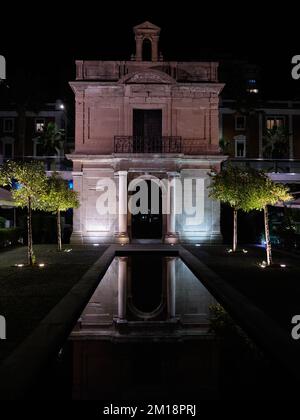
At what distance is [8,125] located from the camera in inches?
1954

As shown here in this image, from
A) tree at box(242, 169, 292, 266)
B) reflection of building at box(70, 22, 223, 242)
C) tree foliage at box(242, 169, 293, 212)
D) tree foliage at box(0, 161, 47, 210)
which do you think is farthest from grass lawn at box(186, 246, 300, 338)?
reflection of building at box(70, 22, 223, 242)

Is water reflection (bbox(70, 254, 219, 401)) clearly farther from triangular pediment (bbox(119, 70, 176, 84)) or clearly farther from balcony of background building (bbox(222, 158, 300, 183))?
balcony of background building (bbox(222, 158, 300, 183))

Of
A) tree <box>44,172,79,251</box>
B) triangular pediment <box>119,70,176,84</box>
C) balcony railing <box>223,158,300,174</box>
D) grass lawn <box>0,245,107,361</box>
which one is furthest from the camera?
balcony railing <box>223,158,300,174</box>

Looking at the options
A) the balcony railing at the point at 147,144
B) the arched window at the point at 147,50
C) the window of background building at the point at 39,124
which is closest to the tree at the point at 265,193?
the balcony railing at the point at 147,144

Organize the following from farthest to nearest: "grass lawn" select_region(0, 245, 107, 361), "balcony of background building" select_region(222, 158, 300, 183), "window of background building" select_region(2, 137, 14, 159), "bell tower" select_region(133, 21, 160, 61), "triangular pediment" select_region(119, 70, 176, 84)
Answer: "window of background building" select_region(2, 137, 14, 159) < "balcony of background building" select_region(222, 158, 300, 183) < "bell tower" select_region(133, 21, 160, 61) < "triangular pediment" select_region(119, 70, 176, 84) < "grass lawn" select_region(0, 245, 107, 361)

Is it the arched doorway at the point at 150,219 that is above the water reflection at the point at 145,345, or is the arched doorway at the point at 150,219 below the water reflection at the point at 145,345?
above

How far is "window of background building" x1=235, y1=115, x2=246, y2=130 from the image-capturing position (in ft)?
165

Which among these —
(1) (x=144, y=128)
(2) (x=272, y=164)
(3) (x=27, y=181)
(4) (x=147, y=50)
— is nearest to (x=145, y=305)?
(3) (x=27, y=181)

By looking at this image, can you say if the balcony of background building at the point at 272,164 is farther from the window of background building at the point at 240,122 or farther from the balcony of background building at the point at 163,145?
the balcony of background building at the point at 163,145

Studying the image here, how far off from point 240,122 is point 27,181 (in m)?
38.8

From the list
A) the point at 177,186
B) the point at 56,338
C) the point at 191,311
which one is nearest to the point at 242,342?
the point at 191,311

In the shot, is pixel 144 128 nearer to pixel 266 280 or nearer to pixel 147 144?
pixel 147 144

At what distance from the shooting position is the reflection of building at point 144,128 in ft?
87.7

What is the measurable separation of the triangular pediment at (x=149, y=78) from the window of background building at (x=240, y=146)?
970 inches
